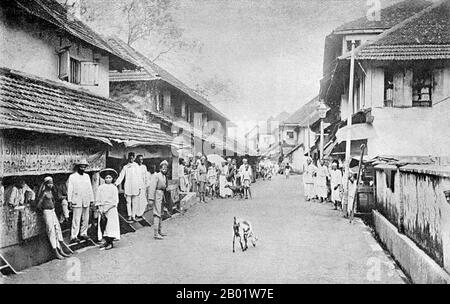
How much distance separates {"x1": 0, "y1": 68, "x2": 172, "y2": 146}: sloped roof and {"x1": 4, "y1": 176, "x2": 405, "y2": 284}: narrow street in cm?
233

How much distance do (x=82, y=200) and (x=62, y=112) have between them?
198 cm

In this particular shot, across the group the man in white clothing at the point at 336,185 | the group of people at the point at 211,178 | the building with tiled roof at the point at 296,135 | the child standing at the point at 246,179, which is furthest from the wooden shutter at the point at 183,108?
the building with tiled roof at the point at 296,135

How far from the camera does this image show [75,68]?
11.5 m

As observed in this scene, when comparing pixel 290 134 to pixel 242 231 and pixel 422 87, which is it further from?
pixel 242 231

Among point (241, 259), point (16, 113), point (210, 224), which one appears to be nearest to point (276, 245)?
point (241, 259)

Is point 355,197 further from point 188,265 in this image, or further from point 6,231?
point 6,231

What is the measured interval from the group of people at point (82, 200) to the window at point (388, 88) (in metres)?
8.98

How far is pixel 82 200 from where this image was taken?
27.9ft

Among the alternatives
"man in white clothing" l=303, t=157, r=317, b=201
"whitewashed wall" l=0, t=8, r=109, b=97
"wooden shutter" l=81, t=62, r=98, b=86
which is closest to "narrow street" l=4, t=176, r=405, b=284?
"whitewashed wall" l=0, t=8, r=109, b=97

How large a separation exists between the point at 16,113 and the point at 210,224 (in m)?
5.83

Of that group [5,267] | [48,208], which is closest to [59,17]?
[48,208]

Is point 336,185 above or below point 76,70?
below

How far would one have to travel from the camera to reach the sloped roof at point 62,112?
7.41 meters

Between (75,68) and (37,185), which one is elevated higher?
(75,68)
